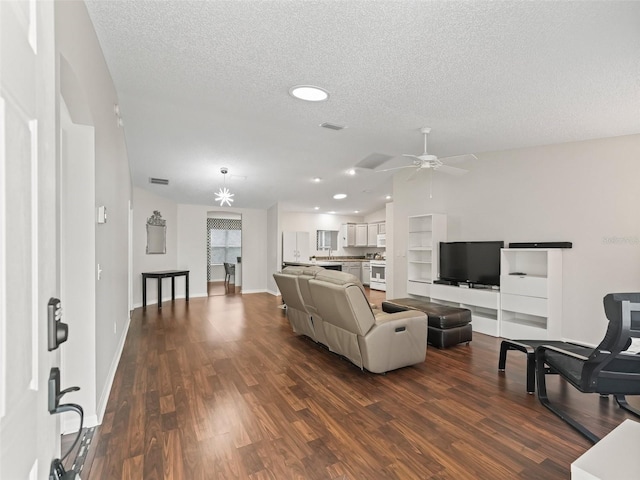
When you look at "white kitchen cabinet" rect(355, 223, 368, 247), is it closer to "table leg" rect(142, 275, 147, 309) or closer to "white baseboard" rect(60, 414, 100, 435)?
"table leg" rect(142, 275, 147, 309)

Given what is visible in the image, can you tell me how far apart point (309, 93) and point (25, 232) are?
2747mm

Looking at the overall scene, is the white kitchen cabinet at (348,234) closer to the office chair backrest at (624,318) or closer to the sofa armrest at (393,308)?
the sofa armrest at (393,308)

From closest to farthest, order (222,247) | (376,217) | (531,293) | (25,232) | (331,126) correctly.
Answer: (25,232), (331,126), (531,293), (376,217), (222,247)

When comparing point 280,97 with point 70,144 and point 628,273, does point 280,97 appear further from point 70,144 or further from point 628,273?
point 628,273

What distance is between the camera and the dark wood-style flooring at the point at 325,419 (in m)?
1.92

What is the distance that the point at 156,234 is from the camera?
24.0ft

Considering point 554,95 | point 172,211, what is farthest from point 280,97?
point 172,211

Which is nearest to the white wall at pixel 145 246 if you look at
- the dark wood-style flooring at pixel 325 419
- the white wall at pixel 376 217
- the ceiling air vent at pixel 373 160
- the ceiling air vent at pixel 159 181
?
the ceiling air vent at pixel 159 181

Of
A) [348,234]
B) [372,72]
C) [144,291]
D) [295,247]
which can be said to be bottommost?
[144,291]

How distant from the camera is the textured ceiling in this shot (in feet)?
6.38

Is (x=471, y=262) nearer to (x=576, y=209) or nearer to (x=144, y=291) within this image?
(x=576, y=209)

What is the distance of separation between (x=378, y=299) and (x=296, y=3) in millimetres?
6808

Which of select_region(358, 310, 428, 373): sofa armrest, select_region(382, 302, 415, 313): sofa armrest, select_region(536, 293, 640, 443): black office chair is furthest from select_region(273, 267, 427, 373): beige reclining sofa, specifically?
select_region(536, 293, 640, 443): black office chair

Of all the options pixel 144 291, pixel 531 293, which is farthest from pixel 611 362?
pixel 144 291
